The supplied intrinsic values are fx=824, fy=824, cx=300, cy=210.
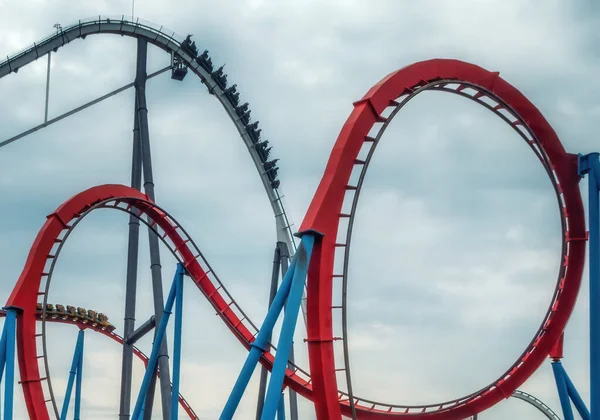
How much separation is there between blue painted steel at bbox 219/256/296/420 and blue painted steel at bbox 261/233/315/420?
0.25m

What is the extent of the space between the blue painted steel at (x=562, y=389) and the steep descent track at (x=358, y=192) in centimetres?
32

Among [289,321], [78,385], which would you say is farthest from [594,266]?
[78,385]

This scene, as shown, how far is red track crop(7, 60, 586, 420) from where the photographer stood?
10.4 metres

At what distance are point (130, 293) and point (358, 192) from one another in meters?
9.93

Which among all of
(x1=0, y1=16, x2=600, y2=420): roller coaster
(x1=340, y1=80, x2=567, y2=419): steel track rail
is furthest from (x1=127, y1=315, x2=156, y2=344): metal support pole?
(x1=340, y1=80, x2=567, y2=419): steel track rail

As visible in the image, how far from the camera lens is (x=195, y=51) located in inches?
858

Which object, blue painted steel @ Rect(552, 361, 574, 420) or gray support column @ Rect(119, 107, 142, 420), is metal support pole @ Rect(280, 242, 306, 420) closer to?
gray support column @ Rect(119, 107, 142, 420)

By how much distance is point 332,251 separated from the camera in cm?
1062

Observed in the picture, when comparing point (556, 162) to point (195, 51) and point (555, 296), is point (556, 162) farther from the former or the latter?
point (195, 51)

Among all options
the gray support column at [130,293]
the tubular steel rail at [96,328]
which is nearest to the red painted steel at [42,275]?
the gray support column at [130,293]

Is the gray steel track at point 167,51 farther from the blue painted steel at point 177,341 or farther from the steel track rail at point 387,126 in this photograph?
the steel track rail at point 387,126

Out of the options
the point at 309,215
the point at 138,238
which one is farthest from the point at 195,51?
the point at 309,215

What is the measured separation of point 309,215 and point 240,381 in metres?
2.49

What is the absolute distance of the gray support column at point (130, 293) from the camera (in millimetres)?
18859
